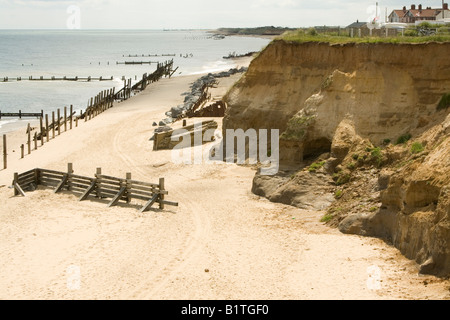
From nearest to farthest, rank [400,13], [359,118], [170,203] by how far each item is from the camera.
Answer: [170,203] → [359,118] → [400,13]

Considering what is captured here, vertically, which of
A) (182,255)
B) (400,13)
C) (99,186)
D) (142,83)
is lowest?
(182,255)

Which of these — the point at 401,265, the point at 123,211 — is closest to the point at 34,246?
the point at 123,211

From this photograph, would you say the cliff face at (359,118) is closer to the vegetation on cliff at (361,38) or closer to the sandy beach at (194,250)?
the vegetation on cliff at (361,38)

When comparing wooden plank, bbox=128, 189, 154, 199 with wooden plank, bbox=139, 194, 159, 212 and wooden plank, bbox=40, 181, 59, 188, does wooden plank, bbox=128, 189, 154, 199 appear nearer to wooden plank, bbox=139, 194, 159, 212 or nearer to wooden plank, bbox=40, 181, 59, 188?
wooden plank, bbox=139, 194, 159, 212

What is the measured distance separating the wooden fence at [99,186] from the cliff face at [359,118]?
12.6 feet

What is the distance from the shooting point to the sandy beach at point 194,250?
14.9m

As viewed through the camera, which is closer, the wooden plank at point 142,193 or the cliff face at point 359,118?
the cliff face at point 359,118

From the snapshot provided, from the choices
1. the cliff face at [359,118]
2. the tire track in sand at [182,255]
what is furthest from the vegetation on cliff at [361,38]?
the tire track in sand at [182,255]

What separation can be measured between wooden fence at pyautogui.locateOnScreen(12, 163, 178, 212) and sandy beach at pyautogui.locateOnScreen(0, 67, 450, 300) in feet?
1.28

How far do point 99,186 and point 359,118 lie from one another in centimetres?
977

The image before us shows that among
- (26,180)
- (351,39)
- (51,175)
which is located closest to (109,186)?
(51,175)

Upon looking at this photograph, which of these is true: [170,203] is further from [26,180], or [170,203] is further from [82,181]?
[26,180]

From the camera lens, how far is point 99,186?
23.5 m
